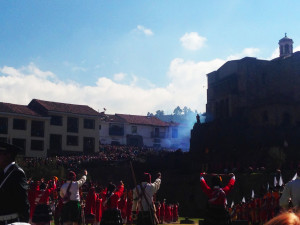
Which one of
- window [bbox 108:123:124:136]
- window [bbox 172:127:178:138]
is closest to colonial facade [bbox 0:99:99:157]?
window [bbox 108:123:124:136]

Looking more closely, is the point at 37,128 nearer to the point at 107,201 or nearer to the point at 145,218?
the point at 145,218

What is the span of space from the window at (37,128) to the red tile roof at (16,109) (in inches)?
42.6

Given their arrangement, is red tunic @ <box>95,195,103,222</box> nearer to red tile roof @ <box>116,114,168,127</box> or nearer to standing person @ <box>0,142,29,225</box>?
standing person @ <box>0,142,29,225</box>

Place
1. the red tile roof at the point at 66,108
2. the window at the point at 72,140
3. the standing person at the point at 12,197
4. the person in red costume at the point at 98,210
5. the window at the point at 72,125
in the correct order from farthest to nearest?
the window at the point at 72,125 < the red tile roof at the point at 66,108 < the window at the point at 72,140 < the person in red costume at the point at 98,210 < the standing person at the point at 12,197

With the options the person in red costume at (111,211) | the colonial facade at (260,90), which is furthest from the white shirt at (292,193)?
the colonial facade at (260,90)

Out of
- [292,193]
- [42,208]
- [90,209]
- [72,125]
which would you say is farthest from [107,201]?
[72,125]

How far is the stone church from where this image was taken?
173 feet

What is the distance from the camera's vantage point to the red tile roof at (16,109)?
55.4 meters

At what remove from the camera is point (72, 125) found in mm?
60375

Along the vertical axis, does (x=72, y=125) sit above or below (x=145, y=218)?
above

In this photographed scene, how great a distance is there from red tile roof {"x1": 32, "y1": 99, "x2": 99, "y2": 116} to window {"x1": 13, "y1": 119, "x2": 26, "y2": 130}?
3611 mm

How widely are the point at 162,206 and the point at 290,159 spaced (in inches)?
808

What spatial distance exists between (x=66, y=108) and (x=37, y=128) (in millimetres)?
5307

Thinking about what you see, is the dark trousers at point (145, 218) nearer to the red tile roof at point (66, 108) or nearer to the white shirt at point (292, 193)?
the white shirt at point (292, 193)
